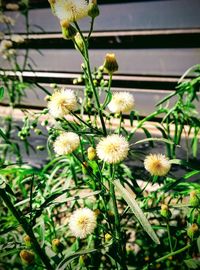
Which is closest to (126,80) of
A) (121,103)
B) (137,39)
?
(137,39)

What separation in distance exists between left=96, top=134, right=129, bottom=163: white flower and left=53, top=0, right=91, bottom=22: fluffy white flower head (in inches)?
13.2

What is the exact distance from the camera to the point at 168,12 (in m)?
1.84

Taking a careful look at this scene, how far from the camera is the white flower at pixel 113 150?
774 millimetres

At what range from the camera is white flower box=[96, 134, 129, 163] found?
0.77 m

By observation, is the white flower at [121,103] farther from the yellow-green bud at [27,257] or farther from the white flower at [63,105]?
the yellow-green bud at [27,257]

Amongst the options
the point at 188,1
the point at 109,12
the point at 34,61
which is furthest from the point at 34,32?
the point at 188,1

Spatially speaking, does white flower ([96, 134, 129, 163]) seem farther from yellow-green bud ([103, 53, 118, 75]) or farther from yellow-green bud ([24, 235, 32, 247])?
yellow-green bud ([24, 235, 32, 247])

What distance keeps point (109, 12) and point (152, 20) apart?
1.09ft

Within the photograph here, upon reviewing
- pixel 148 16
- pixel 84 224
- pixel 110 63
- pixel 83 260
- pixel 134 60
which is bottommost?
pixel 83 260

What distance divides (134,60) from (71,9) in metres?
1.44

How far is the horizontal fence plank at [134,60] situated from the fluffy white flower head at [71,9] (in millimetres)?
1330

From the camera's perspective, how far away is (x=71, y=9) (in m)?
0.72

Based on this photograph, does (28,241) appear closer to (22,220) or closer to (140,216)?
(22,220)

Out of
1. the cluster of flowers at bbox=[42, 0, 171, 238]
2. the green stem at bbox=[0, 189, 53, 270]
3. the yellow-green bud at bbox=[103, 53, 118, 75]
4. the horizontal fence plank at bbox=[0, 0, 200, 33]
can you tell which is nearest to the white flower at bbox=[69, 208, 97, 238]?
the cluster of flowers at bbox=[42, 0, 171, 238]
